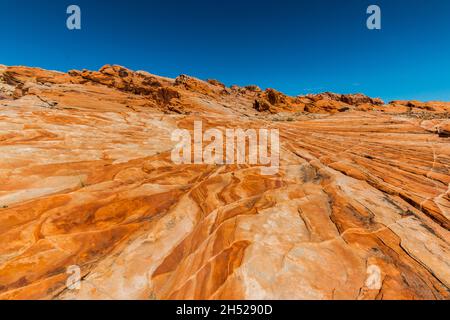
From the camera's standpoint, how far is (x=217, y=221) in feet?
23.0

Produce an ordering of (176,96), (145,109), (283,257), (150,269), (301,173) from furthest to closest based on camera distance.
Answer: (176,96) < (145,109) < (301,173) < (150,269) < (283,257)

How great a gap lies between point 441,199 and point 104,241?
11864 mm

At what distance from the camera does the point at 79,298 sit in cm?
469

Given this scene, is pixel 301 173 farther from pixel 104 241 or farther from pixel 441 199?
pixel 104 241

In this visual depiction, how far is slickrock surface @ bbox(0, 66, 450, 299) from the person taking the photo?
4.75m

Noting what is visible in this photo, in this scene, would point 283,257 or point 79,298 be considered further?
point 283,257

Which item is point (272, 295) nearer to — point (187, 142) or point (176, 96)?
point (187, 142)

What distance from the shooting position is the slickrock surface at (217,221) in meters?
4.75

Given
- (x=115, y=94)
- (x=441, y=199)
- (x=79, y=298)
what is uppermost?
(x=115, y=94)

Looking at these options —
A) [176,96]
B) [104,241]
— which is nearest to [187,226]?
[104,241]

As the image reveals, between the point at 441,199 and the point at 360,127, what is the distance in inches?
640

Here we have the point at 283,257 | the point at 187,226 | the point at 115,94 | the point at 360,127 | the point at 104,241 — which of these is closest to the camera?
the point at 283,257

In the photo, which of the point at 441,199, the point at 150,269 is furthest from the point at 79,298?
the point at 441,199

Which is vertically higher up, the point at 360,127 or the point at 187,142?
the point at 360,127
